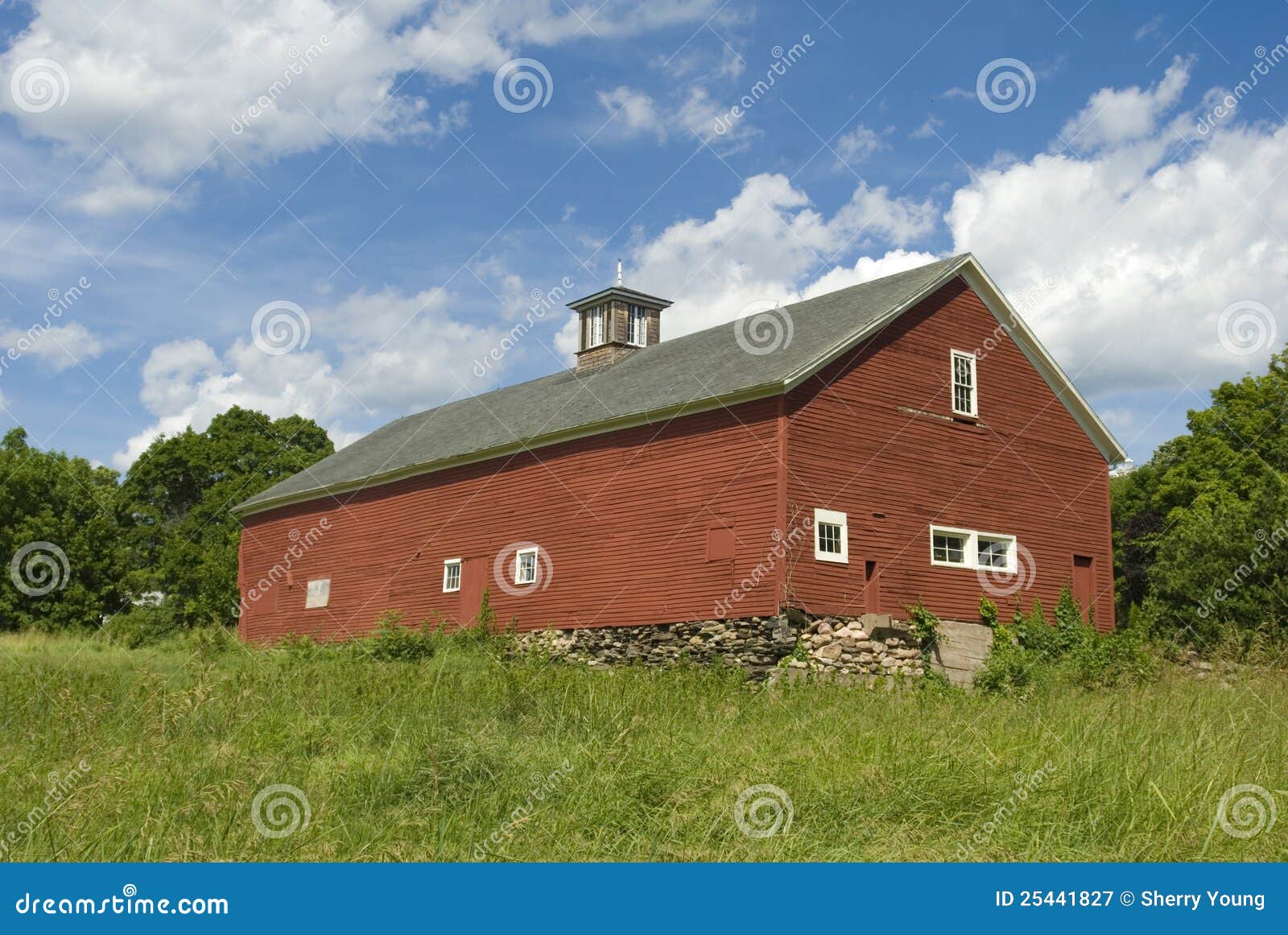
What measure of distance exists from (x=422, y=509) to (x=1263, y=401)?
28094 millimetres

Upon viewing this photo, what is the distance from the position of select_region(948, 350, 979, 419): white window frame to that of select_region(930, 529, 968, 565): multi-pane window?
97.0 inches

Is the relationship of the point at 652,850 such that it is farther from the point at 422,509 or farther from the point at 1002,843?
the point at 422,509

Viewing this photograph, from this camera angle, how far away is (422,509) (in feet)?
89.6

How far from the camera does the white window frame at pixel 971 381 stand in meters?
22.7

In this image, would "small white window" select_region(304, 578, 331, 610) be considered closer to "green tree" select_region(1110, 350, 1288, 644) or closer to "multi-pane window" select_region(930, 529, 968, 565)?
"multi-pane window" select_region(930, 529, 968, 565)

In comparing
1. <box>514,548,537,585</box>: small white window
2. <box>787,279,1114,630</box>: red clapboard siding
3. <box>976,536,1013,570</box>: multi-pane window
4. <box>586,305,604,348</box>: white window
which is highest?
<box>586,305,604,348</box>: white window

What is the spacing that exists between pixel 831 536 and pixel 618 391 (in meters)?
6.87

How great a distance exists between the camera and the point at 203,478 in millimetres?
48969
